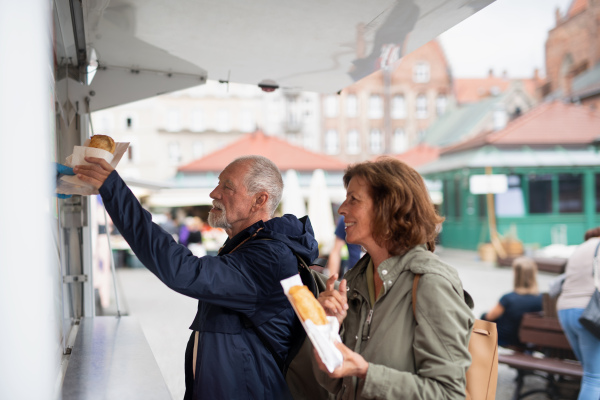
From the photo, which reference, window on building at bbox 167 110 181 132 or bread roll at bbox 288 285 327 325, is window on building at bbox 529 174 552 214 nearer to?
bread roll at bbox 288 285 327 325

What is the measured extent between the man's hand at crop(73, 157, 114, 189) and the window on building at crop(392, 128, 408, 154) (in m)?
47.7

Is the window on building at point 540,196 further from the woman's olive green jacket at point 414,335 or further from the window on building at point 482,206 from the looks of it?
the woman's olive green jacket at point 414,335

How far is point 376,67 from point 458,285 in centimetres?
228

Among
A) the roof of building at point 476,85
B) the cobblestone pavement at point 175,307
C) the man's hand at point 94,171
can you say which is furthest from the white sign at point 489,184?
the roof of building at point 476,85

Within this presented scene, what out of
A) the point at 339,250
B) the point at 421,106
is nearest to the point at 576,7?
the point at 421,106

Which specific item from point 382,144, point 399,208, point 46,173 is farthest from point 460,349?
point 382,144

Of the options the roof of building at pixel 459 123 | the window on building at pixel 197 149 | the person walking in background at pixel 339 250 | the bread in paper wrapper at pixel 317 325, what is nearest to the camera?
the bread in paper wrapper at pixel 317 325

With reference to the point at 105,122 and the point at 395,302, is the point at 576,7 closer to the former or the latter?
the point at 105,122

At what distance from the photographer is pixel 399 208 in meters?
1.89

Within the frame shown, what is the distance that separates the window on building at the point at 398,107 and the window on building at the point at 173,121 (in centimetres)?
1798

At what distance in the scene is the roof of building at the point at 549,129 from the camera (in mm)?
22406

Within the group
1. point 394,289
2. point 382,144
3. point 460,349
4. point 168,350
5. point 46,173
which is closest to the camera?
point 46,173

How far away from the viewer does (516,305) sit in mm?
5902

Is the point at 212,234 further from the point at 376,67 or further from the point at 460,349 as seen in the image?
the point at 460,349
